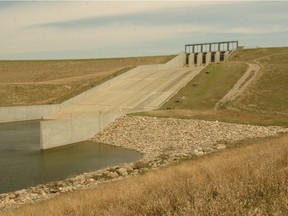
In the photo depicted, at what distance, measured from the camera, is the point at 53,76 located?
75.5 m

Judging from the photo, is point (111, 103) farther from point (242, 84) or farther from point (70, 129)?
point (242, 84)

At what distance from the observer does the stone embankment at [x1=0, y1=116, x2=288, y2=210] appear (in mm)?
18297

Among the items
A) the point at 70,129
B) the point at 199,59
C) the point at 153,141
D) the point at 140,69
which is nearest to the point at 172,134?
the point at 153,141

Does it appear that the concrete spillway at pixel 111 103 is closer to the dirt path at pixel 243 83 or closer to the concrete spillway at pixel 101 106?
the concrete spillway at pixel 101 106

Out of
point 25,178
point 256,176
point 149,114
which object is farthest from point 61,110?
point 256,176

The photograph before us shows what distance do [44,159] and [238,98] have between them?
79.0 ft

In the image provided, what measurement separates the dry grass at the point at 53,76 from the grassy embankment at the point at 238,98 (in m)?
15.3

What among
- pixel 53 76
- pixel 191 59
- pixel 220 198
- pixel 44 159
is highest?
pixel 191 59

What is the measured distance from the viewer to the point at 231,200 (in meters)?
6.02

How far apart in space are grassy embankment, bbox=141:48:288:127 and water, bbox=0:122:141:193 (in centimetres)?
955

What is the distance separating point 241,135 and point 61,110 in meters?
25.9

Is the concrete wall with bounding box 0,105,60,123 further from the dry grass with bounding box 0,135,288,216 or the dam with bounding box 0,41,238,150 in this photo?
the dry grass with bounding box 0,135,288,216

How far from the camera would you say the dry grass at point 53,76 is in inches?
2109

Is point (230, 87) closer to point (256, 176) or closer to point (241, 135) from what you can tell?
point (241, 135)
